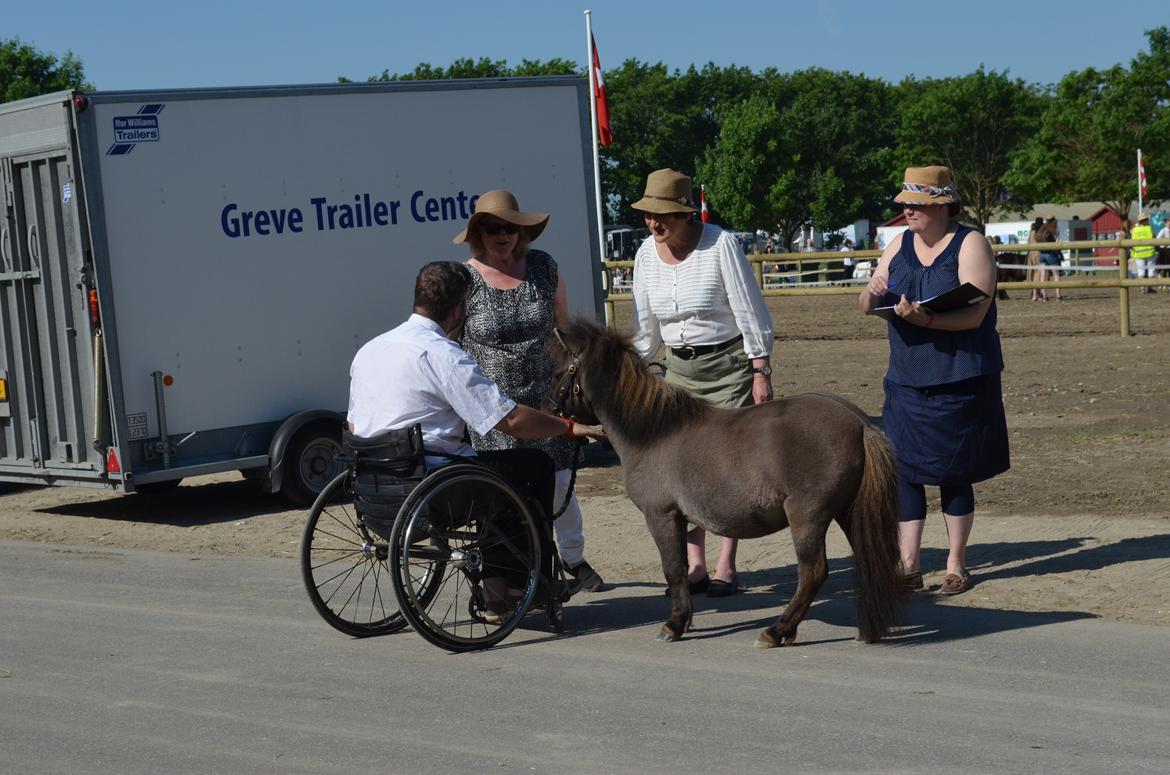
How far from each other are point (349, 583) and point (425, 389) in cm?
205

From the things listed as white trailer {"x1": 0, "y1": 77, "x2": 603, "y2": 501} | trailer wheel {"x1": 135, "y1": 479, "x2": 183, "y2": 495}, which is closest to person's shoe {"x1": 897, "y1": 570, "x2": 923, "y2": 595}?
white trailer {"x1": 0, "y1": 77, "x2": 603, "y2": 501}

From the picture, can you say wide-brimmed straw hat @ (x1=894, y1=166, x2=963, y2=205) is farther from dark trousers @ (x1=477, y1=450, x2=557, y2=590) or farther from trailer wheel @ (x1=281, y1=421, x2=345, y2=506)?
trailer wheel @ (x1=281, y1=421, x2=345, y2=506)

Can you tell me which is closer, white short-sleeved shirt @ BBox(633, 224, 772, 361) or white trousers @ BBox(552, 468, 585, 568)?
white short-sleeved shirt @ BBox(633, 224, 772, 361)

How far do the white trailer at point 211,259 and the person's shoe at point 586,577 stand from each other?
3.37m

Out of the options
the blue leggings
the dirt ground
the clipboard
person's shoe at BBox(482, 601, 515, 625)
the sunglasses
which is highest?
the sunglasses

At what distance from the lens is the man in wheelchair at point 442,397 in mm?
6438

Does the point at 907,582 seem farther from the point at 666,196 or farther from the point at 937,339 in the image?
the point at 666,196

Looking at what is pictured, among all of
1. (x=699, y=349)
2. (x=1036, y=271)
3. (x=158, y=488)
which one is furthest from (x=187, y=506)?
(x=1036, y=271)

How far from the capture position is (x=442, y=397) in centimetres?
652

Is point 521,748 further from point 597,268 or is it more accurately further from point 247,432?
point 597,268

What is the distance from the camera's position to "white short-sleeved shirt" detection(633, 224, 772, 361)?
732 cm

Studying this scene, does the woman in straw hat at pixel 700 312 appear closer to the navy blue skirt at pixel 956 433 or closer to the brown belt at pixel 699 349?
the brown belt at pixel 699 349

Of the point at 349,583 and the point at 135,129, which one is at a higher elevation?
the point at 135,129

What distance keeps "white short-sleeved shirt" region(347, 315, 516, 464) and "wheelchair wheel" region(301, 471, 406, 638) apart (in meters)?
0.35
